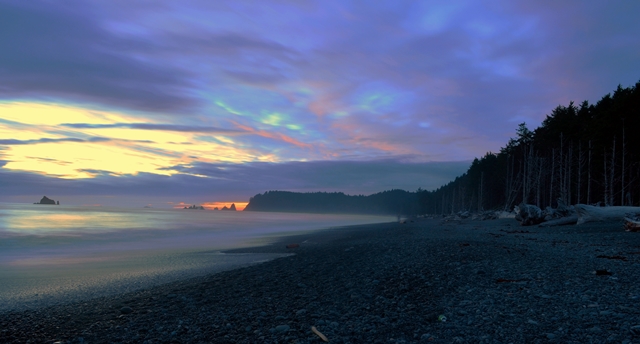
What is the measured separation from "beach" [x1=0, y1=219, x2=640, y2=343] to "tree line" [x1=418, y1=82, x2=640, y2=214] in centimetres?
3398

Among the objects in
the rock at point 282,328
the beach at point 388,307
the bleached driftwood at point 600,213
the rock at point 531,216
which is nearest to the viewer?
the beach at point 388,307

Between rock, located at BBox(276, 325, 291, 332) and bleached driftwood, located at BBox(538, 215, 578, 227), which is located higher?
bleached driftwood, located at BBox(538, 215, 578, 227)

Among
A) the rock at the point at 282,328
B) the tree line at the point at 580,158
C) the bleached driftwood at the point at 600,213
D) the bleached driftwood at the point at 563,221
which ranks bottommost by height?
the rock at the point at 282,328

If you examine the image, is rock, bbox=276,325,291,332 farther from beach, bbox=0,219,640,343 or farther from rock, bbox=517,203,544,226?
rock, bbox=517,203,544,226

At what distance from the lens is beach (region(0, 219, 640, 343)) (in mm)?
5029

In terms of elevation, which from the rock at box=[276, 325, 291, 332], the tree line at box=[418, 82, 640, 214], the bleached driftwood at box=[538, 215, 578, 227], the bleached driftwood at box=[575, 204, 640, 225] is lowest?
the rock at box=[276, 325, 291, 332]

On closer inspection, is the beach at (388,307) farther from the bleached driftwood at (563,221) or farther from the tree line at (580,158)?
the tree line at (580,158)

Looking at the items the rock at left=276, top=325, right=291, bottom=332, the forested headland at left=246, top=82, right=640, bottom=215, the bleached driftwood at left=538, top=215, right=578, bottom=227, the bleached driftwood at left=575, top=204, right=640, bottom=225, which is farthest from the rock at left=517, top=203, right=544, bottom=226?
the rock at left=276, top=325, right=291, bottom=332

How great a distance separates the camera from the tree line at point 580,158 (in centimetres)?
3869

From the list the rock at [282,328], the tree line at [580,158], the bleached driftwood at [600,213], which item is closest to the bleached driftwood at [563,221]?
the bleached driftwood at [600,213]

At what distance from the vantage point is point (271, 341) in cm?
533

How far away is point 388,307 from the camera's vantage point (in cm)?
649

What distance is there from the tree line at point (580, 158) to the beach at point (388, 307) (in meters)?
34.0

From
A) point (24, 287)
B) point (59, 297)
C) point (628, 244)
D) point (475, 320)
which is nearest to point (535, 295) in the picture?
point (475, 320)
